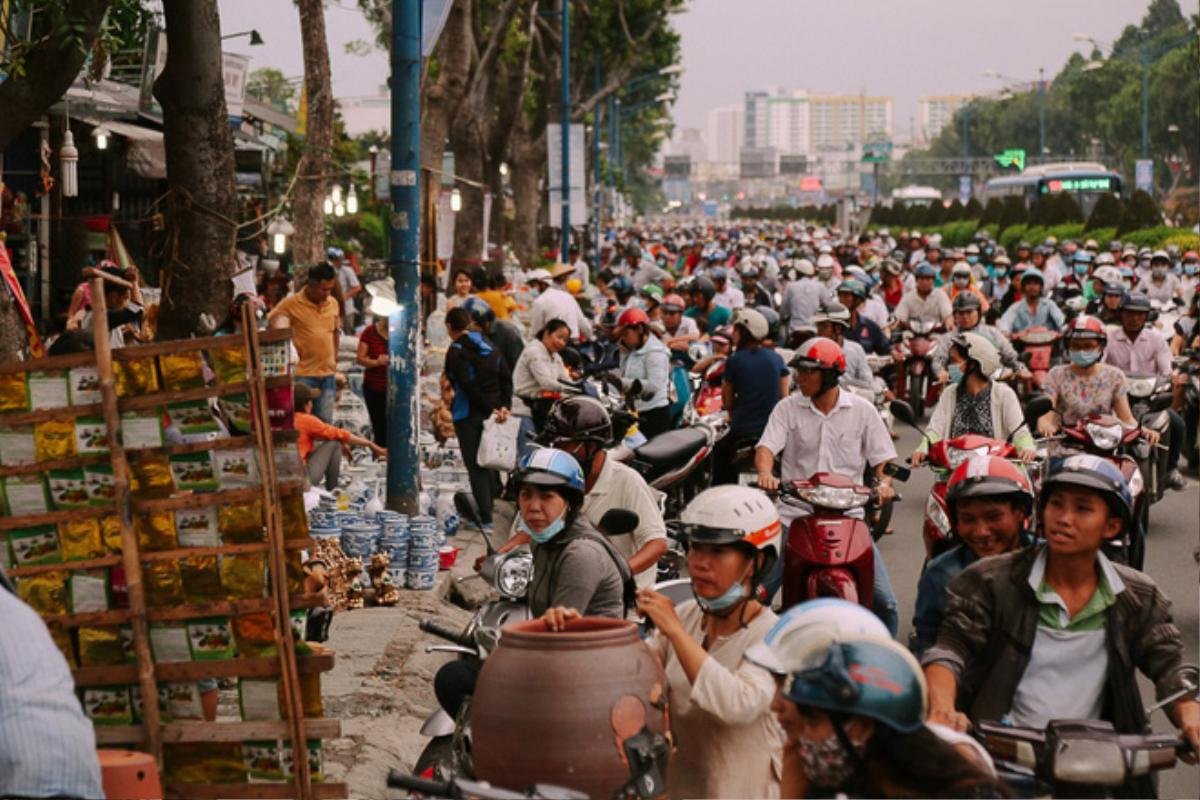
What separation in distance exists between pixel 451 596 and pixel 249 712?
6.81 metres

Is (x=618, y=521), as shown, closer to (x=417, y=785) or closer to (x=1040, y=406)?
(x=417, y=785)

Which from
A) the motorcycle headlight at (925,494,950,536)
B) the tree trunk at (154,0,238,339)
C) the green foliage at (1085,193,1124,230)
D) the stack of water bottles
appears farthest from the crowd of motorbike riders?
the green foliage at (1085,193,1124,230)

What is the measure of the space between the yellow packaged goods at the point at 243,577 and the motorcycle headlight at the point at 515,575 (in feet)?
3.05

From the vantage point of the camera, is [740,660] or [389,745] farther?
[389,745]

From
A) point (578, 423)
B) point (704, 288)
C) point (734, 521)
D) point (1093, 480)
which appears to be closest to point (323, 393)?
point (704, 288)

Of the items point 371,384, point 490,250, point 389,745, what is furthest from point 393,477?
point 490,250

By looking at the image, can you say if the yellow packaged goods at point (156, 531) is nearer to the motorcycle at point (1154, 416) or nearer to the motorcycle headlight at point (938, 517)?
the motorcycle headlight at point (938, 517)

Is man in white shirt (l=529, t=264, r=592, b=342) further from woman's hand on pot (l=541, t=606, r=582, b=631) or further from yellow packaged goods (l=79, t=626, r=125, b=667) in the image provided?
Result: woman's hand on pot (l=541, t=606, r=582, b=631)

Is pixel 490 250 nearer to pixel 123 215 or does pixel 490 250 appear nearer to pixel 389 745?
pixel 123 215

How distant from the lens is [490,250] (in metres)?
45.7

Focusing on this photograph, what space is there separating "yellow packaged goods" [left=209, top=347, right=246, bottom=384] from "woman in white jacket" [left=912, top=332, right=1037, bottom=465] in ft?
18.8

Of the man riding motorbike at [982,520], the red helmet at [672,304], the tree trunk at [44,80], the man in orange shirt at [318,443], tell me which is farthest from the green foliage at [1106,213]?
the man riding motorbike at [982,520]

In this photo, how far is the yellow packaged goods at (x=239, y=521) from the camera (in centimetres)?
630

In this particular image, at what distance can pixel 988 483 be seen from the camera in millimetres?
6844
